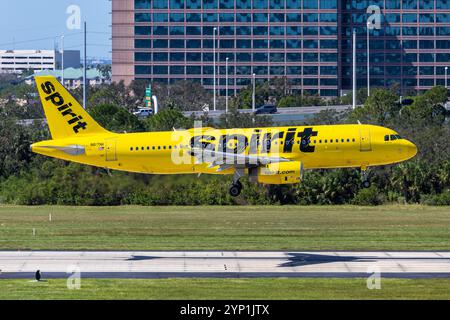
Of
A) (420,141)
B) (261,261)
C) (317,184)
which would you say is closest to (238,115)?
(420,141)

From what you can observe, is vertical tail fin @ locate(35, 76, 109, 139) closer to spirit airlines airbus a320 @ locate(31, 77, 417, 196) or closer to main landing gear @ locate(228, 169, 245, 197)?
spirit airlines airbus a320 @ locate(31, 77, 417, 196)

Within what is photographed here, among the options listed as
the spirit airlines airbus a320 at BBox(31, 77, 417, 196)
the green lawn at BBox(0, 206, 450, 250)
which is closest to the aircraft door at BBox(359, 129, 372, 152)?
the spirit airlines airbus a320 at BBox(31, 77, 417, 196)

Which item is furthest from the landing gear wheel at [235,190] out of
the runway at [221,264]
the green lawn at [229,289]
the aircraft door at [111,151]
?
the green lawn at [229,289]

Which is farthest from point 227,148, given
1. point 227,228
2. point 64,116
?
point 64,116

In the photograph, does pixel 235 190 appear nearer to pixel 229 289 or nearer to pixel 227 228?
pixel 227 228

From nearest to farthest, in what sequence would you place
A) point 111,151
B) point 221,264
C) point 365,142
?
point 221,264 → point 365,142 → point 111,151

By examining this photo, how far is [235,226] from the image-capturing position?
242 ft

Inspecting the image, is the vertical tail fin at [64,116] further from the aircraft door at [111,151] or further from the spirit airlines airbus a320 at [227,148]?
the aircraft door at [111,151]

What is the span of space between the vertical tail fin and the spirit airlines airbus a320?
0.07 meters

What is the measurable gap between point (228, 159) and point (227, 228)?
4733mm

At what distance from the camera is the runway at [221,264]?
51312mm

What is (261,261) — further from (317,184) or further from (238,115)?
(238,115)

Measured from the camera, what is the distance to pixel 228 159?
71312 millimetres
